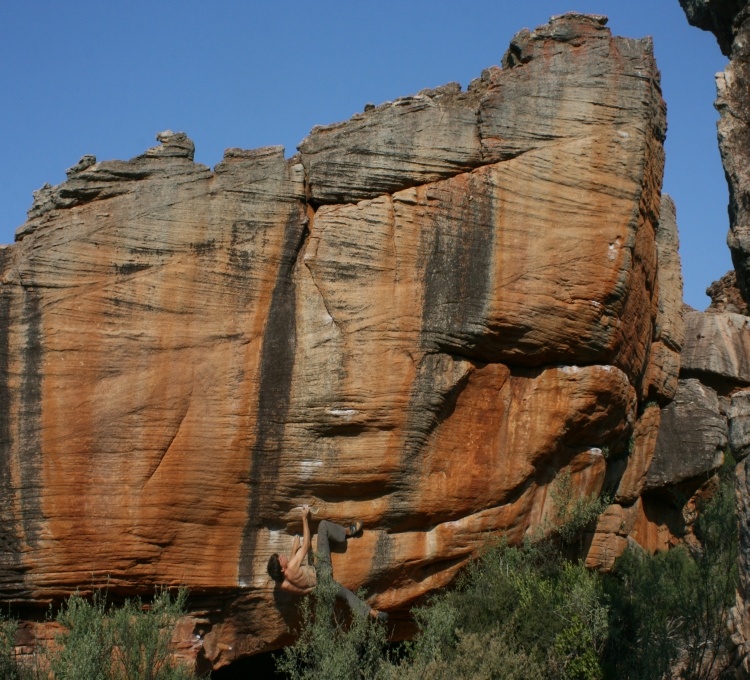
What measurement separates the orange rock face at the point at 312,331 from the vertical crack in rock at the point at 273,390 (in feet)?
0.09

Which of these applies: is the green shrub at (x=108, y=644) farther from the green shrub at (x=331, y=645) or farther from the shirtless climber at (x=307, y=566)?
the green shrub at (x=331, y=645)

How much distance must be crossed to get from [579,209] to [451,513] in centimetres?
400

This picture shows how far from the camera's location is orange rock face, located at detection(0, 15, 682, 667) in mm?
12086

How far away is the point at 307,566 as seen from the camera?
12375 millimetres

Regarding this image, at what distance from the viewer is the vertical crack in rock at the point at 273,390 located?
12328 millimetres

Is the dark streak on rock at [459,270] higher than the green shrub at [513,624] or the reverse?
higher

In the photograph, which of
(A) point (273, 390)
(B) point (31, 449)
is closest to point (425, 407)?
(A) point (273, 390)

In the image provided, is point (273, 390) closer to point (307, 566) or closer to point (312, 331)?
point (312, 331)

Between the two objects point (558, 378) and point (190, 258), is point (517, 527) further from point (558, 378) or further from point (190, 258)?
point (190, 258)

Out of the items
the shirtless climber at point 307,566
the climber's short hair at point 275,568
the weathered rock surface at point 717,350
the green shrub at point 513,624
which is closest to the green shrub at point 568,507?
the green shrub at point 513,624

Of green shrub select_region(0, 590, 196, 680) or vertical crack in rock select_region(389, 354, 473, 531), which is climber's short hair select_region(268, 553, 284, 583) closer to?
green shrub select_region(0, 590, 196, 680)

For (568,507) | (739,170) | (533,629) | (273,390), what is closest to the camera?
(739,170)

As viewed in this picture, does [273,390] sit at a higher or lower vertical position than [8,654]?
higher

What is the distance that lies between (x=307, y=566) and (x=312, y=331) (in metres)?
2.79
